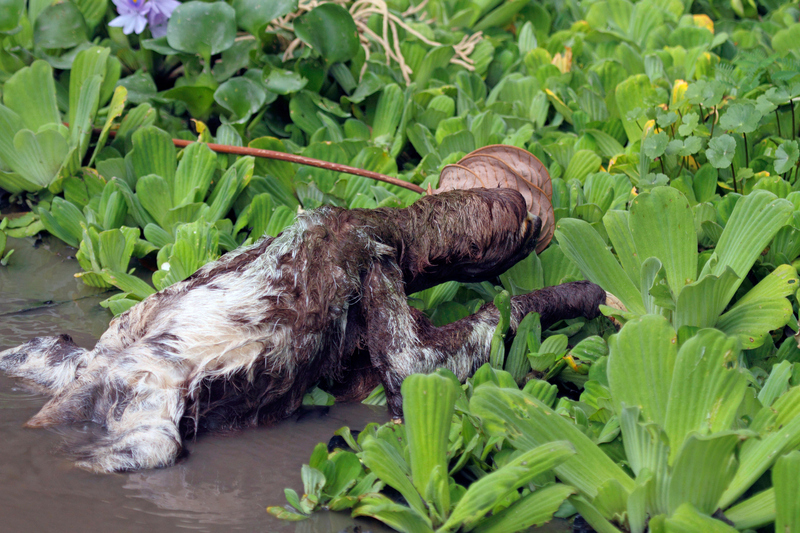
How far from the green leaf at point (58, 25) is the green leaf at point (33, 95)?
1.66ft

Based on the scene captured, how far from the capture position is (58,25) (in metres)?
3.56

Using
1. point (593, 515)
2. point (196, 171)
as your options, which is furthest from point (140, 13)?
point (593, 515)

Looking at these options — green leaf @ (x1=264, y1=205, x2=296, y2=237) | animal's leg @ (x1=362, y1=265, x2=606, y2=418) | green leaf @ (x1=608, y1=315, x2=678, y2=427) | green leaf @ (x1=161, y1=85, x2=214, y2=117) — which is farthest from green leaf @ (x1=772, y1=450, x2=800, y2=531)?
green leaf @ (x1=161, y1=85, x2=214, y2=117)

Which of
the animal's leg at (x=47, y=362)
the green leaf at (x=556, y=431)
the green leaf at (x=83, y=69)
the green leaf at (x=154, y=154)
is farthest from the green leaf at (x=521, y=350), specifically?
the green leaf at (x=83, y=69)

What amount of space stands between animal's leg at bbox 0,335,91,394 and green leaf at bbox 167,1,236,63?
187cm

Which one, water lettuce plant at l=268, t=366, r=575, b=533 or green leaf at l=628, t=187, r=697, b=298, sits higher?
green leaf at l=628, t=187, r=697, b=298

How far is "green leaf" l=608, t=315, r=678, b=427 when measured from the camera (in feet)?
5.13

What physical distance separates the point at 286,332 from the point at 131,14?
2.55m

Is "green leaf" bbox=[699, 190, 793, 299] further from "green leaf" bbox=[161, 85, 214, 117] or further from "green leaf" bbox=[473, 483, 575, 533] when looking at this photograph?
"green leaf" bbox=[161, 85, 214, 117]

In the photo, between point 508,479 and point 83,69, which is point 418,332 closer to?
point 508,479

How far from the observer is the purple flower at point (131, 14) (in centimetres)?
361

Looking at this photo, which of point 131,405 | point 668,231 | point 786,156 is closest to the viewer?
point 131,405

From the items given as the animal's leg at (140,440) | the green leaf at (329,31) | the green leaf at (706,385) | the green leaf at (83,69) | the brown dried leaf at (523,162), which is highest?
the green leaf at (329,31)

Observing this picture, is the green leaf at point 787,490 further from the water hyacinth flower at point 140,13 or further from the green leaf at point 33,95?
the water hyacinth flower at point 140,13
